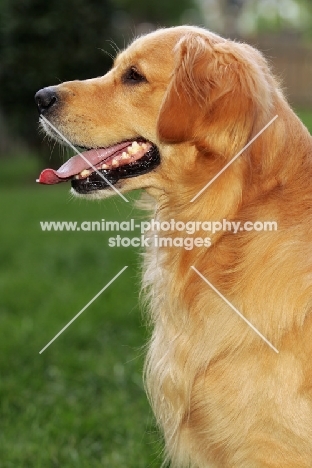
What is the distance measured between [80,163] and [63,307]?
3105mm

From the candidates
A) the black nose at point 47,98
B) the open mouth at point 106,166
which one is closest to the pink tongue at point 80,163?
the open mouth at point 106,166

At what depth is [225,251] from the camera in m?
2.86

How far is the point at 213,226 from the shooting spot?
9.48 ft

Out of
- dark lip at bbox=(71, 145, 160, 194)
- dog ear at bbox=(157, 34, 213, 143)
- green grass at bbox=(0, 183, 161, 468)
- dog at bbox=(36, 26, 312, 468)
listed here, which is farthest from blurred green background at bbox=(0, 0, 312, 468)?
dog ear at bbox=(157, 34, 213, 143)

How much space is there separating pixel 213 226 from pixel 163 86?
658 mm

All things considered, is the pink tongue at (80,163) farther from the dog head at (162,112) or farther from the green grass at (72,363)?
the green grass at (72,363)

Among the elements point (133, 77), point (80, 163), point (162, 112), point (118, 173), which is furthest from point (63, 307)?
point (162, 112)

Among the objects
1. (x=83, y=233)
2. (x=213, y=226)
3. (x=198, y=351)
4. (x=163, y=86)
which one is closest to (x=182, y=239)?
(x=213, y=226)

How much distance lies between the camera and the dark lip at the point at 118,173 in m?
3.13

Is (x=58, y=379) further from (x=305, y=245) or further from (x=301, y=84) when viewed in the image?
(x=301, y=84)

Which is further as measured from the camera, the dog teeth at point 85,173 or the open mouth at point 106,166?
the dog teeth at point 85,173

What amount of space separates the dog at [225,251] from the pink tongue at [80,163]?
0.06m

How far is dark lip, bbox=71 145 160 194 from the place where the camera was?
123 inches

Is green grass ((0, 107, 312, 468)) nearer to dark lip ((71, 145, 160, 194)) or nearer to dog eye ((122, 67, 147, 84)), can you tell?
dark lip ((71, 145, 160, 194))
